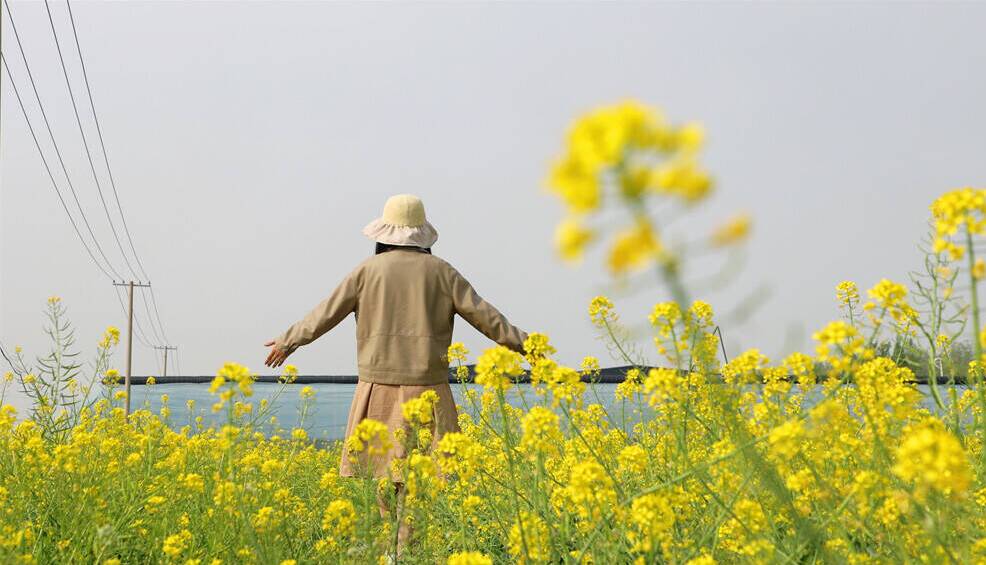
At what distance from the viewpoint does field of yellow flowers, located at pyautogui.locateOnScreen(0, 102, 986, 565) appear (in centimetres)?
106

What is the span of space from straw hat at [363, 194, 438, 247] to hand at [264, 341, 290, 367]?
0.70 meters

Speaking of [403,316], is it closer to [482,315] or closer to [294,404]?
[482,315]

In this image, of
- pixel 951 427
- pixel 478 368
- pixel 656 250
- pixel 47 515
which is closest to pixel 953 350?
pixel 951 427

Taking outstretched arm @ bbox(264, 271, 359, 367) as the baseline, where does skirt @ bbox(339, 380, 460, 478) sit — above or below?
below

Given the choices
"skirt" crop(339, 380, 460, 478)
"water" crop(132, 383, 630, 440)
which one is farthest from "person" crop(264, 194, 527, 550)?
"water" crop(132, 383, 630, 440)

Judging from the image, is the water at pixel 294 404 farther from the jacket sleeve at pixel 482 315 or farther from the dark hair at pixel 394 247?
the jacket sleeve at pixel 482 315

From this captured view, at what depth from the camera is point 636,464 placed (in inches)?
87.9

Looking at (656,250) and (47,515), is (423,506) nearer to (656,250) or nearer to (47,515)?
(47,515)

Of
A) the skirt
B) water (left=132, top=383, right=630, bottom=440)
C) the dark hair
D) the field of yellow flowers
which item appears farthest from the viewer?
water (left=132, top=383, right=630, bottom=440)

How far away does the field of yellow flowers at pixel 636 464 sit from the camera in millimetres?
1062

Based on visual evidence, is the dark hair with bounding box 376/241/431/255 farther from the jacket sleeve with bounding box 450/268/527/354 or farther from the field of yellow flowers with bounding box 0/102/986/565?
the field of yellow flowers with bounding box 0/102/986/565

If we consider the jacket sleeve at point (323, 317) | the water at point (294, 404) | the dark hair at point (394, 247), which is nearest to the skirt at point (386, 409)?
the jacket sleeve at point (323, 317)

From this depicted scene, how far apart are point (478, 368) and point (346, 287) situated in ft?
6.62

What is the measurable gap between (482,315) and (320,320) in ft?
2.55
